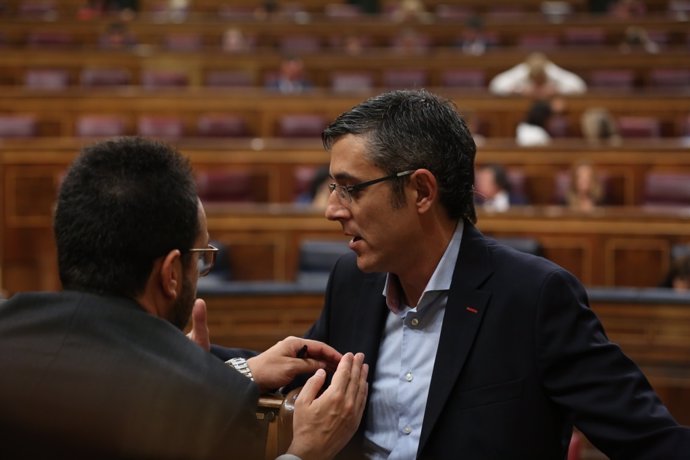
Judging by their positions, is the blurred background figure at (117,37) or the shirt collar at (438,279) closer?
the shirt collar at (438,279)

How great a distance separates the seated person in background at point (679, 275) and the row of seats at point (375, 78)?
274 cm

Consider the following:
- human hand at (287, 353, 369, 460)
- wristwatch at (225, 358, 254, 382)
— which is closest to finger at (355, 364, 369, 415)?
human hand at (287, 353, 369, 460)

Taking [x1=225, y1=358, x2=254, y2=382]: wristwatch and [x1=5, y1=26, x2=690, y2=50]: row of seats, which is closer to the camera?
[x1=225, y1=358, x2=254, y2=382]: wristwatch

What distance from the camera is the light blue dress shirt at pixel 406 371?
45.3 inches


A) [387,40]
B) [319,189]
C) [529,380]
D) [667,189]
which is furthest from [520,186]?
[529,380]

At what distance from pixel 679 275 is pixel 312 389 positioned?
7.21 ft

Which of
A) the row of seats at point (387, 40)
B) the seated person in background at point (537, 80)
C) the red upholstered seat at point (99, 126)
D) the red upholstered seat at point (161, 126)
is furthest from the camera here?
the row of seats at point (387, 40)

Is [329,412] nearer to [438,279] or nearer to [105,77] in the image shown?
[438,279]

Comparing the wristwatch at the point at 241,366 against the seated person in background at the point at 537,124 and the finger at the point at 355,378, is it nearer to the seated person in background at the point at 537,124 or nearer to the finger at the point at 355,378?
the finger at the point at 355,378

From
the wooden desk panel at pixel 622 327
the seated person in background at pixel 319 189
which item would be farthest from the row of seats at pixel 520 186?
the wooden desk panel at pixel 622 327

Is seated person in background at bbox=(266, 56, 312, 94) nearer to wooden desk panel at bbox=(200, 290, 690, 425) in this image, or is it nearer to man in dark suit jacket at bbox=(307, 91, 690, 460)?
wooden desk panel at bbox=(200, 290, 690, 425)

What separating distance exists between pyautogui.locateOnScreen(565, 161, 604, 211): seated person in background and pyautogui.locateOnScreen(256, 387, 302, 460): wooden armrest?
295 cm

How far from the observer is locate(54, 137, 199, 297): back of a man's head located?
0.91 m

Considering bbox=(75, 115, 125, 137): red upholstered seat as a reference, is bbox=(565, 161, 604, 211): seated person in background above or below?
below
